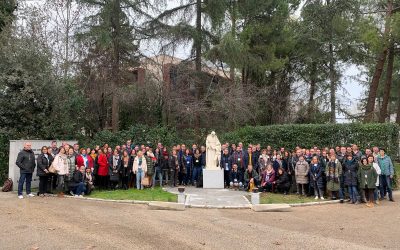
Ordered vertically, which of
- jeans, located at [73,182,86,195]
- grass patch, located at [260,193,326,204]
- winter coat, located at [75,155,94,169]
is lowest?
grass patch, located at [260,193,326,204]

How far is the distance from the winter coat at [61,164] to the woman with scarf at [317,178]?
8.51m

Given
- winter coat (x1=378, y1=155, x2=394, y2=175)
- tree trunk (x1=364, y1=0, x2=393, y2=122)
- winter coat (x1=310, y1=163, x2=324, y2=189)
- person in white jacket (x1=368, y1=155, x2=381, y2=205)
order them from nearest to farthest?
person in white jacket (x1=368, y1=155, x2=381, y2=205), winter coat (x1=378, y1=155, x2=394, y2=175), winter coat (x1=310, y1=163, x2=324, y2=189), tree trunk (x1=364, y1=0, x2=393, y2=122)

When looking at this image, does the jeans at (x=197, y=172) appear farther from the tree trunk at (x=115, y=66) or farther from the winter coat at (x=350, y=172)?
the tree trunk at (x=115, y=66)

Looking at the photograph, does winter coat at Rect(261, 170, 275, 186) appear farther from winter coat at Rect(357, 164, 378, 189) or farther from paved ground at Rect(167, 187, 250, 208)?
winter coat at Rect(357, 164, 378, 189)

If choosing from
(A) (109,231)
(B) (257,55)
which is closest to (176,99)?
(B) (257,55)

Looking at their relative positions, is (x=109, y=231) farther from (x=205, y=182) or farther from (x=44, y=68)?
(x=44, y=68)

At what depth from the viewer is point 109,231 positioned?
831cm

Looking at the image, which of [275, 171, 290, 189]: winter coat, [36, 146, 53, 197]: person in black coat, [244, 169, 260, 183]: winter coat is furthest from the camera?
[244, 169, 260, 183]: winter coat

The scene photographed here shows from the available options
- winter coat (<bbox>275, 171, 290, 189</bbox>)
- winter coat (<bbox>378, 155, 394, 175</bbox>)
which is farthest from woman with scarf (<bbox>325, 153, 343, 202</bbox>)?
winter coat (<bbox>275, 171, 290, 189</bbox>)

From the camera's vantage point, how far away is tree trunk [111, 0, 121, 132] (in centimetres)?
2081

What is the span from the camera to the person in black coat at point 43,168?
13.3 metres

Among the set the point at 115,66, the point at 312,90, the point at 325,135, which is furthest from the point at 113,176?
the point at 312,90

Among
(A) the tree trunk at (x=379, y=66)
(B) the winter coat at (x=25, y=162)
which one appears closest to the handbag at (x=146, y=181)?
(B) the winter coat at (x=25, y=162)

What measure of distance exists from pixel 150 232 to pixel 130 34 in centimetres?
1514
